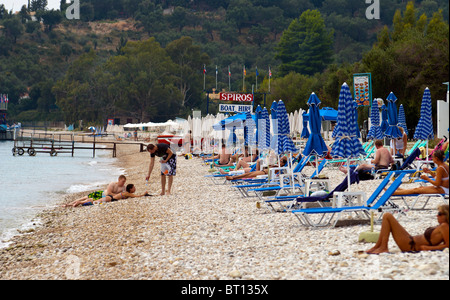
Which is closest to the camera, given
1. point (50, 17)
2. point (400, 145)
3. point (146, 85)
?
point (400, 145)

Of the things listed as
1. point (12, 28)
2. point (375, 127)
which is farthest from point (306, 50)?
point (12, 28)

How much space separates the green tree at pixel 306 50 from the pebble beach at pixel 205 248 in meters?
79.2

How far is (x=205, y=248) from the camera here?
7.12 meters

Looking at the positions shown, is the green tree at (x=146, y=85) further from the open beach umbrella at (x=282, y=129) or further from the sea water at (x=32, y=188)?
the open beach umbrella at (x=282, y=129)

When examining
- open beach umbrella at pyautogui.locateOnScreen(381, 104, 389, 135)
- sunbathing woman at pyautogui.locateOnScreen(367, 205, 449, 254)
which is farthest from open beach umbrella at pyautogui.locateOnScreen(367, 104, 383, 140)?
sunbathing woman at pyautogui.locateOnScreen(367, 205, 449, 254)

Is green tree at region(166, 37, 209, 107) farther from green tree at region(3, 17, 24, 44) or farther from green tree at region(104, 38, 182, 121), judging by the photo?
green tree at region(3, 17, 24, 44)

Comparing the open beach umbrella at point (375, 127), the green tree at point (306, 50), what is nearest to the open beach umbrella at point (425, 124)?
the open beach umbrella at point (375, 127)

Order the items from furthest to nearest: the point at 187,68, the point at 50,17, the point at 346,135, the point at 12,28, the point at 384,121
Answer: the point at 50,17, the point at 12,28, the point at 187,68, the point at 384,121, the point at 346,135

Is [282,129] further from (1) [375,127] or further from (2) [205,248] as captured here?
(1) [375,127]

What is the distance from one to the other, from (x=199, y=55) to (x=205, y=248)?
328ft

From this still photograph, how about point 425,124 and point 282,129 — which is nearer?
point 282,129

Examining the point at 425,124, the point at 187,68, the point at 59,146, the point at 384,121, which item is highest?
the point at 187,68

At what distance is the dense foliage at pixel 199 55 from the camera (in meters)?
32.9

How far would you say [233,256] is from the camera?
647 centimetres
